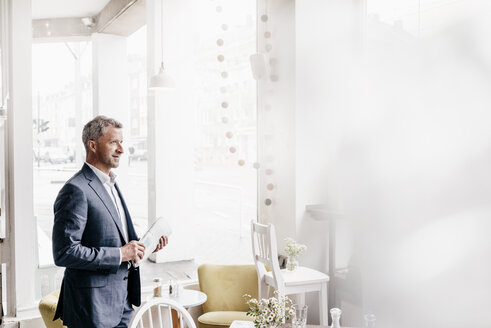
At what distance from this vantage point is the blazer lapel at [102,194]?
7.25 feet

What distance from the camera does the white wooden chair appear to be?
10.9 ft

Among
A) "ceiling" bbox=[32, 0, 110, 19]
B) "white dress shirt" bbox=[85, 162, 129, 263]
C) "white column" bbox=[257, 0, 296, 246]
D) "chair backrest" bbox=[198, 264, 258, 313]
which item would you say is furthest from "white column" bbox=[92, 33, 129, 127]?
"white dress shirt" bbox=[85, 162, 129, 263]

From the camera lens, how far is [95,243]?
218 centimetres

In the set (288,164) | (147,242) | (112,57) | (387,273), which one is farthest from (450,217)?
(112,57)

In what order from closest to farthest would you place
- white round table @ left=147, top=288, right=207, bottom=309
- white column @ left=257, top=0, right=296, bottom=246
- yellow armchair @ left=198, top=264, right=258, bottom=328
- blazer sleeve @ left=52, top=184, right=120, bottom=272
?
blazer sleeve @ left=52, top=184, right=120, bottom=272 → white round table @ left=147, top=288, right=207, bottom=309 → yellow armchair @ left=198, top=264, right=258, bottom=328 → white column @ left=257, top=0, right=296, bottom=246

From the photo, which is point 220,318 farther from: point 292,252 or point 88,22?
point 88,22

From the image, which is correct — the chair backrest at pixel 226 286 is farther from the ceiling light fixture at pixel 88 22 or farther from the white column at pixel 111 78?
the ceiling light fixture at pixel 88 22

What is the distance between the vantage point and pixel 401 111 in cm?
342

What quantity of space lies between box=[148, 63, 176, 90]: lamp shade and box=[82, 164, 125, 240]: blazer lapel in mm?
1821

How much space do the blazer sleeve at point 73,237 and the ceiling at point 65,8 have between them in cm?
199


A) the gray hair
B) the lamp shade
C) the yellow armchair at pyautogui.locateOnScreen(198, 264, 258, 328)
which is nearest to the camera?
the gray hair

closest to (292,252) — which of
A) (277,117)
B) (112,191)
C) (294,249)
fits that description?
(294,249)

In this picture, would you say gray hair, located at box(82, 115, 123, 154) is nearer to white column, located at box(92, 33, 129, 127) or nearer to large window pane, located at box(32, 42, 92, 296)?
large window pane, located at box(32, 42, 92, 296)

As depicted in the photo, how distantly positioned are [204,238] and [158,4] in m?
2.12
